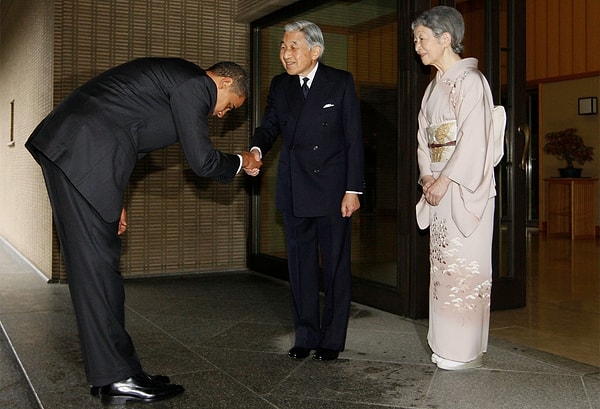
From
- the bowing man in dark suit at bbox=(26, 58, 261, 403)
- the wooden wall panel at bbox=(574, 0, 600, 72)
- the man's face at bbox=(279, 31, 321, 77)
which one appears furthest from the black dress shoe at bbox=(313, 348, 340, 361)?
the wooden wall panel at bbox=(574, 0, 600, 72)

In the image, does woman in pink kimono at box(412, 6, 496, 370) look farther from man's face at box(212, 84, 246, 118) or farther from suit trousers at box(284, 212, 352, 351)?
man's face at box(212, 84, 246, 118)

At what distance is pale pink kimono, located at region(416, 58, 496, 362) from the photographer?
106 inches

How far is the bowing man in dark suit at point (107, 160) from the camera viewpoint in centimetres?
223

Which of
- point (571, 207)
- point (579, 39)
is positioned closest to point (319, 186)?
point (571, 207)

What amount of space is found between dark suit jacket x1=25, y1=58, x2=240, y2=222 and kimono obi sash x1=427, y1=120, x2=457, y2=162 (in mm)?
966

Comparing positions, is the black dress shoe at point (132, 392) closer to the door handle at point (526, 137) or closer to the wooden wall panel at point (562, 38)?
the door handle at point (526, 137)

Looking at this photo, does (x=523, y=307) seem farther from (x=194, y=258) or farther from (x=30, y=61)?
(x=30, y=61)

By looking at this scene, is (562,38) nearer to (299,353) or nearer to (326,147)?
(326,147)

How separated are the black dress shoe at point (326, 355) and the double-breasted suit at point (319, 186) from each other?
23mm

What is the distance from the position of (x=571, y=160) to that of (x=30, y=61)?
23.9 feet

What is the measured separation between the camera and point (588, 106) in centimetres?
1009

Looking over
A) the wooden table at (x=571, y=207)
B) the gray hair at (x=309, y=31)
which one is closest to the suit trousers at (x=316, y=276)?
the gray hair at (x=309, y=31)

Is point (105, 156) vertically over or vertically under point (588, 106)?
under

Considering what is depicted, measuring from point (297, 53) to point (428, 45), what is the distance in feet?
1.73
